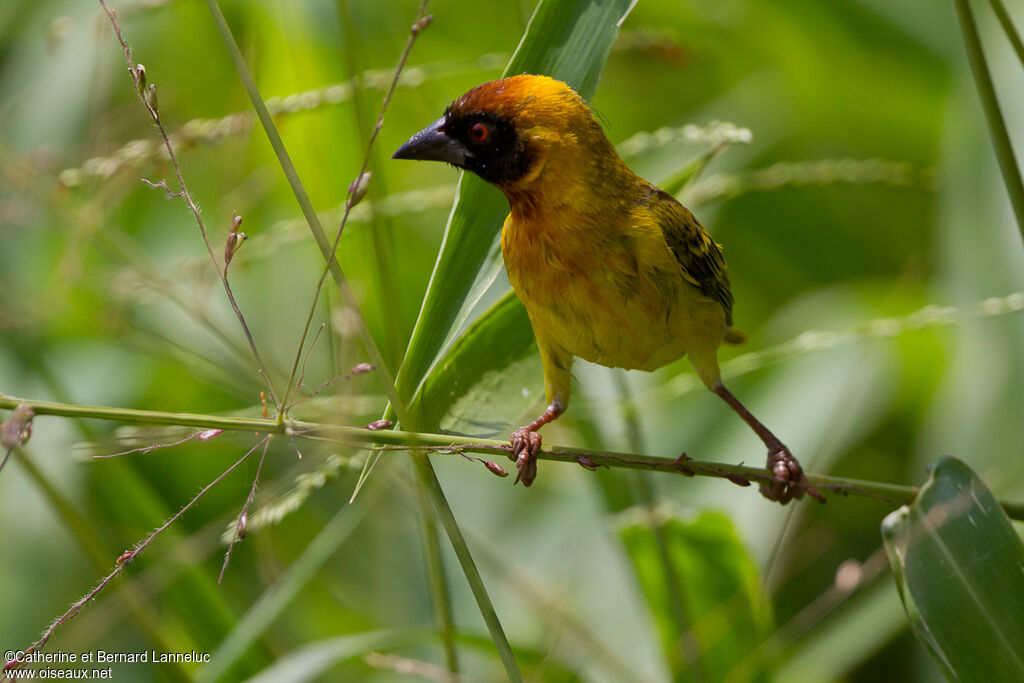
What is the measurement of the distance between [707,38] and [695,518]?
3.60 meters

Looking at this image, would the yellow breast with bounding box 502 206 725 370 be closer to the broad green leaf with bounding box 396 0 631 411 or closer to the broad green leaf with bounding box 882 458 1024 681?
the broad green leaf with bounding box 396 0 631 411

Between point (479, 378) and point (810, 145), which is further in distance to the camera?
point (810, 145)

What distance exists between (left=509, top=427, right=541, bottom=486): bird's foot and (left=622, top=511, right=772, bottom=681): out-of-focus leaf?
1.32 ft

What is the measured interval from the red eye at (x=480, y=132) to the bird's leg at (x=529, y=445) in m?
0.72

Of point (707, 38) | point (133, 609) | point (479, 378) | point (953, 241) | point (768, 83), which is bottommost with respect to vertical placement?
point (133, 609)

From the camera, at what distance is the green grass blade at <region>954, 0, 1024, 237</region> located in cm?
147

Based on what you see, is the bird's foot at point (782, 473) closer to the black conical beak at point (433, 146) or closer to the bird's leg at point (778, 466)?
the bird's leg at point (778, 466)

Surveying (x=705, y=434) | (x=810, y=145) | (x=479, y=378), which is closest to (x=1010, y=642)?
(x=479, y=378)

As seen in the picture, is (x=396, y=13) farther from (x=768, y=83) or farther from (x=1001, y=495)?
(x=1001, y=495)

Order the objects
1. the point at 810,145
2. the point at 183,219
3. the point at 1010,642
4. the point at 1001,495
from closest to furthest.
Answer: the point at 1010,642 → the point at 1001,495 → the point at 183,219 → the point at 810,145

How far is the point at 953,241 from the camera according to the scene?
393 centimetres

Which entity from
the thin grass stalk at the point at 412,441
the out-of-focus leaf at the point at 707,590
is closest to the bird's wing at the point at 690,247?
the out-of-focus leaf at the point at 707,590

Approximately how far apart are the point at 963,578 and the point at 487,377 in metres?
1.00

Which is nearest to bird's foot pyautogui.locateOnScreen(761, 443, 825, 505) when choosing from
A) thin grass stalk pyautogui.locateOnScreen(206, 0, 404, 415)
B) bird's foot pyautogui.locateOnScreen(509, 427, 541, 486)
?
bird's foot pyautogui.locateOnScreen(509, 427, 541, 486)
